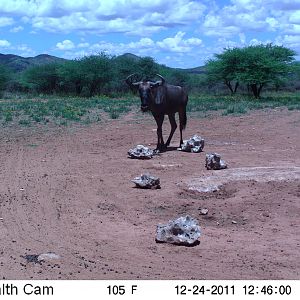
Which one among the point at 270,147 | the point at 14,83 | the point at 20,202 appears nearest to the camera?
the point at 20,202

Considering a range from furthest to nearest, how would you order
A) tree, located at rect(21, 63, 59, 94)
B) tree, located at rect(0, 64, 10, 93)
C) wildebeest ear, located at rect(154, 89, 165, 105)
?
tree, located at rect(21, 63, 59, 94), tree, located at rect(0, 64, 10, 93), wildebeest ear, located at rect(154, 89, 165, 105)

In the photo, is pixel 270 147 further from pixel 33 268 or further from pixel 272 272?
pixel 33 268

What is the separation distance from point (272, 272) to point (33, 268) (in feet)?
8.16

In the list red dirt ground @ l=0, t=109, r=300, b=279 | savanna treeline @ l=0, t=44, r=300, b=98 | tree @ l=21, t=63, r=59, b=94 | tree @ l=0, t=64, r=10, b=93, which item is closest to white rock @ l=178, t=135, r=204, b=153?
red dirt ground @ l=0, t=109, r=300, b=279

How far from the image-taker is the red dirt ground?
644cm

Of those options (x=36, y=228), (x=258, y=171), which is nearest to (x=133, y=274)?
(x=36, y=228)

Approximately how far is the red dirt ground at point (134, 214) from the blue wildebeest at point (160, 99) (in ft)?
2.65

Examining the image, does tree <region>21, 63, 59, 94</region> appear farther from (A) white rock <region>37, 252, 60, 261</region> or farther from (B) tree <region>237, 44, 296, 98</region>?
(A) white rock <region>37, 252, 60, 261</region>

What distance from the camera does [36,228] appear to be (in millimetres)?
7805

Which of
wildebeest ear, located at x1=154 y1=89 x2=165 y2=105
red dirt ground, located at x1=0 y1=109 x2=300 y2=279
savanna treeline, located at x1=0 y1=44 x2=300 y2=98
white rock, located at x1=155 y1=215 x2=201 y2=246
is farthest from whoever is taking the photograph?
savanna treeline, located at x1=0 y1=44 x2=300 y2=98

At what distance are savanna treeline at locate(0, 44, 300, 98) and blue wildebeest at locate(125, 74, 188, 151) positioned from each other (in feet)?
76.6

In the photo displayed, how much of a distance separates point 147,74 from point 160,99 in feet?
63.1

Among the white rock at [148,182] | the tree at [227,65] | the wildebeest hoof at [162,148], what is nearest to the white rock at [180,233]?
the white rock at [148,182]

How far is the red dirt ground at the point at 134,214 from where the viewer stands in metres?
6.44
